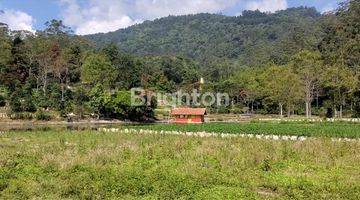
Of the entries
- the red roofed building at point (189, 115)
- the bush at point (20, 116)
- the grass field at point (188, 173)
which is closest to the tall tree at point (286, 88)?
the red roofed building at point (189, 115)

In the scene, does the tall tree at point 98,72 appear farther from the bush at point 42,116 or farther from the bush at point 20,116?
the bush at point 20,116

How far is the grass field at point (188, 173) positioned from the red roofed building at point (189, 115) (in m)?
48.2

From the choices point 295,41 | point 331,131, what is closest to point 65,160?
point 331,131

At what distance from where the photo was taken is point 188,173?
20.8m

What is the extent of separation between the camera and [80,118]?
74.6 meters

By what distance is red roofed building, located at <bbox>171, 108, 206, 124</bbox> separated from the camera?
257 ft

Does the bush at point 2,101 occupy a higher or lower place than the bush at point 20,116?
higher

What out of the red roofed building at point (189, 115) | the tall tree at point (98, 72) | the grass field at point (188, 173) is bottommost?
the grass field at point (188, 173)

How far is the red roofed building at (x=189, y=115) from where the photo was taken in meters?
78.3

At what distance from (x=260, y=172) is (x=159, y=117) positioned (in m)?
68.2

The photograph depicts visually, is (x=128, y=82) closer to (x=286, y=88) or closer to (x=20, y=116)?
(x=286, y=88)

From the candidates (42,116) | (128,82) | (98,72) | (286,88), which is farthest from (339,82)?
(42,116)

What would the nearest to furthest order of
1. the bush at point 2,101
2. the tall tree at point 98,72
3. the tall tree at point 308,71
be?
the bush at point 2,101 → the tall tree at point 308,71 → the tall tree at point 98,72

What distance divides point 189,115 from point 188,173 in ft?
192
